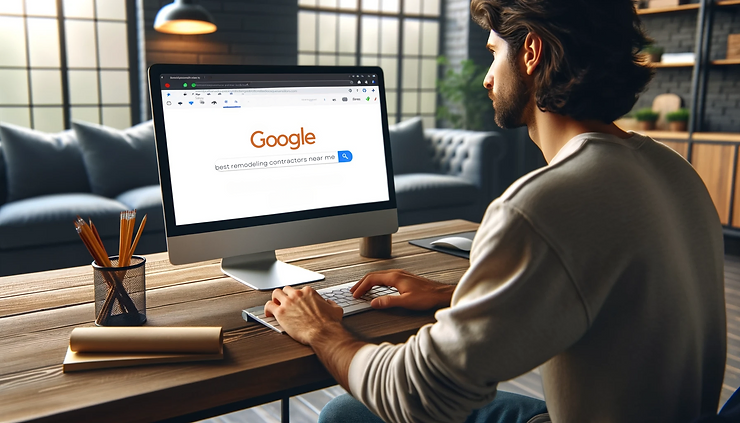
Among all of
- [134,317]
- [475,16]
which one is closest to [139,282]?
[134,317]

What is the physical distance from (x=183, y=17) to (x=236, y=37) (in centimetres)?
114

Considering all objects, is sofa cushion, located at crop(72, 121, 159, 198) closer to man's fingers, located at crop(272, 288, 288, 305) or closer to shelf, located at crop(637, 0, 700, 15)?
man's fingers, located at crop(272, 288, 288, 305)

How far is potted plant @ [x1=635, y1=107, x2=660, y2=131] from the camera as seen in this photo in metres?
5.23

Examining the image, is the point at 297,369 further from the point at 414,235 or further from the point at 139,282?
the point at 414,235

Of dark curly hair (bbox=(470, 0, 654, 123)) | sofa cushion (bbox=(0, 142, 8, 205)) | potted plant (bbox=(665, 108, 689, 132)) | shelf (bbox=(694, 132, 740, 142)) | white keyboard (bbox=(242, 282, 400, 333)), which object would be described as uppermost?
dark curly hair (bbox=(470, 0, 654, 123))

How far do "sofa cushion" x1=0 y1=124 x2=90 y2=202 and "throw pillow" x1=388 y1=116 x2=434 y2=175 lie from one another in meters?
2.18

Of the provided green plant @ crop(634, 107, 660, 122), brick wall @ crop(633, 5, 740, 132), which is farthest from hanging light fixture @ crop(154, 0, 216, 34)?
green plant @ crop(634, 107, 660, 122)

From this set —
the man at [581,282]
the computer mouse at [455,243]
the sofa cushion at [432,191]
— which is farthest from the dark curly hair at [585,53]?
the sofa cushion at [432,191]

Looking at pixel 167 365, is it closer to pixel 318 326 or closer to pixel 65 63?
pixel 318 326

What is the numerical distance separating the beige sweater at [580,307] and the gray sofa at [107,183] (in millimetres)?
2771

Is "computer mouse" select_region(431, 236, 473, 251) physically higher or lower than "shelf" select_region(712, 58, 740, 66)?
lower

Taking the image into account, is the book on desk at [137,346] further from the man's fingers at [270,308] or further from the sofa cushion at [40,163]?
the sofa cushion at [40,163]

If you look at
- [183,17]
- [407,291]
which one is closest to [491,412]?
[407,291]

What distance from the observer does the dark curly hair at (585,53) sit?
844mm
